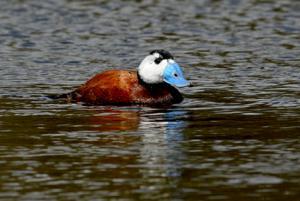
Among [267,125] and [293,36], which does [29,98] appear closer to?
[267,125]

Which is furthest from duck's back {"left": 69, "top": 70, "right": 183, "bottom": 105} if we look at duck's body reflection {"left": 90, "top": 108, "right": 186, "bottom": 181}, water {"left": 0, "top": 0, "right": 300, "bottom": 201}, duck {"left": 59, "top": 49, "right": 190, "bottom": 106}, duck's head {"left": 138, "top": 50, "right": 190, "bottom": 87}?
duck's body reflection {"left": 90, "top": 108, "right": 186, "bottom": 181}

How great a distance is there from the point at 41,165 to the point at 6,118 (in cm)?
337

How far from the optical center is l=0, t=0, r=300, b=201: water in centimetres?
1008

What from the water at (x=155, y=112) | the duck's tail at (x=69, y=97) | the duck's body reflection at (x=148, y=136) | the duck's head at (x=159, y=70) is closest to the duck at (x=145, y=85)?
the duck's head at (x=159, y=70)

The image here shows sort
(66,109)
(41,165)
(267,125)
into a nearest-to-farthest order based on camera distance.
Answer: (41,165), (267,125), (66,109)

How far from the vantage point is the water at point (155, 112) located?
10.1 meters

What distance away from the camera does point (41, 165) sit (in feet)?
35.8

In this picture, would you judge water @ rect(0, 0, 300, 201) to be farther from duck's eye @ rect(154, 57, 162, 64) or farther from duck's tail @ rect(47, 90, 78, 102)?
duck's eye @ rect(154, 57, 162, 64)

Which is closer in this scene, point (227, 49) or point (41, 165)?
Answer: point (41, 165)

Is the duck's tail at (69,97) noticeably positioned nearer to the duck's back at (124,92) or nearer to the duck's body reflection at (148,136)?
the duck's back at (124,92)

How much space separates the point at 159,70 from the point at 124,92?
1.83 ft

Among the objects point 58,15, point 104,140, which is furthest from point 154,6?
point 104,140

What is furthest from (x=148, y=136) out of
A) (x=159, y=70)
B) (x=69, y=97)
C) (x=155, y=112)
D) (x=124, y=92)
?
(x=69, y=97)

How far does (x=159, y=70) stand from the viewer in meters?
15.7
